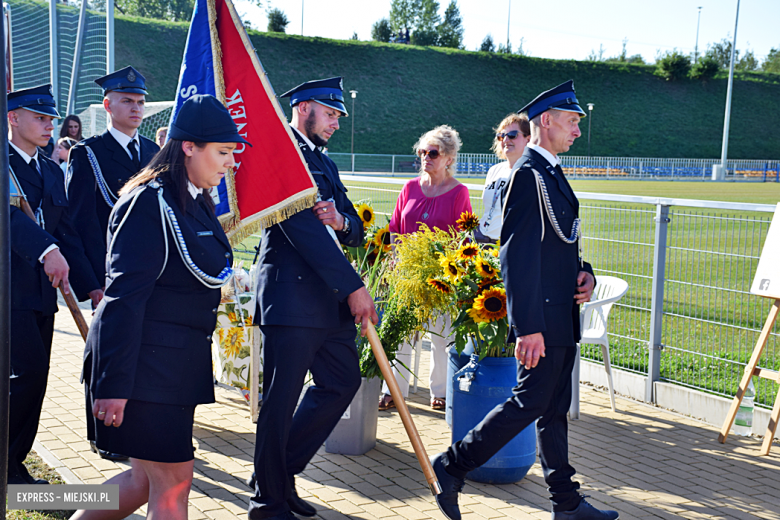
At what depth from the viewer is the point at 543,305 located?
362cm

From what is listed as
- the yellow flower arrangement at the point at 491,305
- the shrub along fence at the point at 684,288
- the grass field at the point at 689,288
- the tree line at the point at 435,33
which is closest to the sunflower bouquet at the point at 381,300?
the yellow flower arrangement at the point at 491,305

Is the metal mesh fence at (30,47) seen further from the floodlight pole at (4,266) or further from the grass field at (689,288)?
the floodlight pole at (4,266)

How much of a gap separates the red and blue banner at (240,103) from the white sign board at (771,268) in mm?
3216

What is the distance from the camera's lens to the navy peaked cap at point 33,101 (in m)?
4.25

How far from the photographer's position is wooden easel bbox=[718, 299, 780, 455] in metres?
4.91

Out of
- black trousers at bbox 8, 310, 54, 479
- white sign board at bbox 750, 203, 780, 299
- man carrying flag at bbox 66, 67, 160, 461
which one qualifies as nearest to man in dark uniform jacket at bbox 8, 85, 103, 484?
black trousers at bbox 8, 310, 54, 479

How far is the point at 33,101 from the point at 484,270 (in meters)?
2.68

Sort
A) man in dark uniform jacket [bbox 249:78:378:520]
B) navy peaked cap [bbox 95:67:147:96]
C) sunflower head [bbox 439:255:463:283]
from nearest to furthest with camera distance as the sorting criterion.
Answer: man in dark uniform jacket [bbox 249:78:378:520] < sunflower head [bbox 439:255:463:283] < navy peaked cap [bbox 95:67:147:96]

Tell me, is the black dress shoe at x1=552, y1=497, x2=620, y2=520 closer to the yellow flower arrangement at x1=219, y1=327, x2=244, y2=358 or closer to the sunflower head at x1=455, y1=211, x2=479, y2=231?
the sunflower head at x1=455, y1=211, x2=479, y2=231

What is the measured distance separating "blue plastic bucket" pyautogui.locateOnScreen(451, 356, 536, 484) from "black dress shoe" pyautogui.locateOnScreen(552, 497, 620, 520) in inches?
22.1

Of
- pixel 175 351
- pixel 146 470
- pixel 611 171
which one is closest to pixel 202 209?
pixel 175 351

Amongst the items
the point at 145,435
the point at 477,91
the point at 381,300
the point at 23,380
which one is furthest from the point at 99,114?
the point at 477,91

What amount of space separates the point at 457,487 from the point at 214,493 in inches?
52.2

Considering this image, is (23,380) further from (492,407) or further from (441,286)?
(492,407)
